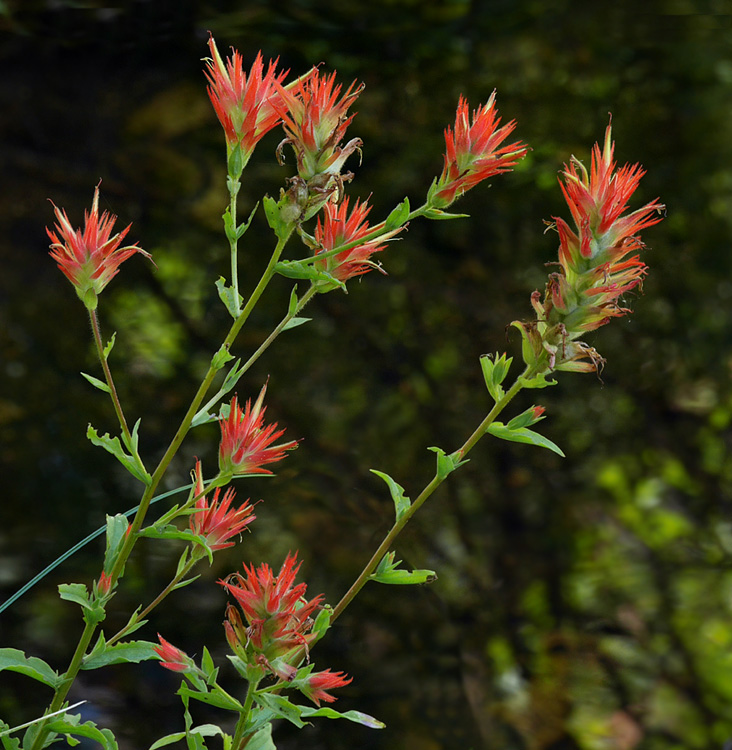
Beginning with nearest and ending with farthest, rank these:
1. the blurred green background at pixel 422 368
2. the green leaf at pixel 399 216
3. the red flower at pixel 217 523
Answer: the green leaf at pixel 399 216 < the red flower at pixel 217 523 < the blurred green background at pixel 422 368

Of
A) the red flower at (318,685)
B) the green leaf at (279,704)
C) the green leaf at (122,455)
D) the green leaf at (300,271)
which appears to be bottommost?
the green leaf at (279,704)

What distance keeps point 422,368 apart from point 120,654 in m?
1.17

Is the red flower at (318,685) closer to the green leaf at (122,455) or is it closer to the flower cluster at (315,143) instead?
the green leaf at (122,455)

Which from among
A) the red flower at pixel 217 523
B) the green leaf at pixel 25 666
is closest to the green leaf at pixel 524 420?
the red flower at pixel 217 523

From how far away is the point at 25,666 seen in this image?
663 millimetres

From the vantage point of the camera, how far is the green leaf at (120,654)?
2.20 feet

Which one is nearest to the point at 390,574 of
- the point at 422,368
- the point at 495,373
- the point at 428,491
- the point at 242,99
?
the point at 428,491

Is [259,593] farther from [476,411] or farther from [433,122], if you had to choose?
[433,122]

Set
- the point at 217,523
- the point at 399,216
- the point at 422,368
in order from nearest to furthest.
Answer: the point at 399,216 < the point at 217,523 < the point at 422,368

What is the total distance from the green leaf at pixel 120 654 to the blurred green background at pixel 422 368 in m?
0.84

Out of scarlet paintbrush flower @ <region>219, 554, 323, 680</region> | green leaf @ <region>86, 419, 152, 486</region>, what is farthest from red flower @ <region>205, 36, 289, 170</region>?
scarlet paintbrush flower @ <region>219, 554, 323, 680</region>

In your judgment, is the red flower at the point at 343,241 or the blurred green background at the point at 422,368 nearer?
the red flower at the point at 343,241

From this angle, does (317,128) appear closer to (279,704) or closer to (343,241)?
(343,241)

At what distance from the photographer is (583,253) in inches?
24.5
